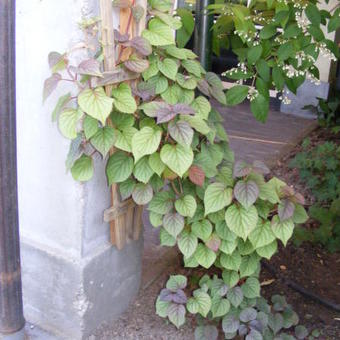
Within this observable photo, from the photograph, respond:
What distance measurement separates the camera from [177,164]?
2.10 meters

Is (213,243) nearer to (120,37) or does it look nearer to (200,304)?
(200,304)

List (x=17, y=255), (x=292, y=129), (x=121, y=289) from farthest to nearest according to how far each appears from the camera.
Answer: (x=292, y=129) → (x=121, y=289) → (x=17, y=255)

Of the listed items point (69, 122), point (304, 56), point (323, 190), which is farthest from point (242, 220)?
point (323, 190)

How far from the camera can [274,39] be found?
9.67ft

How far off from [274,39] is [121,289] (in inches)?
58.2

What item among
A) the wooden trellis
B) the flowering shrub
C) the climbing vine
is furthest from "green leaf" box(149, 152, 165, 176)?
the flowering shrub

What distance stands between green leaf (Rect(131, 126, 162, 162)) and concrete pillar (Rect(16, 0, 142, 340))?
35 centimetres

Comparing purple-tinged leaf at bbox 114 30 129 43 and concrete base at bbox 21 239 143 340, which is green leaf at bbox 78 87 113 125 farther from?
concrete base at bbox 21 239 143 340

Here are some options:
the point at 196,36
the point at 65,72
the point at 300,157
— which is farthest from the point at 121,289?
the point at 300,157

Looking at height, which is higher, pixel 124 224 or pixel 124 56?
pixel 124 56

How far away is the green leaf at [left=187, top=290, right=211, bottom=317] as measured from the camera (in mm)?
2486

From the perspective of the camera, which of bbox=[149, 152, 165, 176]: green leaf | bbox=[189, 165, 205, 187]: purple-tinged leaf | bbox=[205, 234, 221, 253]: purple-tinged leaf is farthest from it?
bbox=[205, 234, 221, 253]: purple-tinged leaf

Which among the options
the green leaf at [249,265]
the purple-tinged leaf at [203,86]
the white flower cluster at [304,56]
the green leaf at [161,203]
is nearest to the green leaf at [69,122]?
the green leaf at [161,203]

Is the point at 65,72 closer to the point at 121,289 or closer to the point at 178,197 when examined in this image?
the point at 178,197
